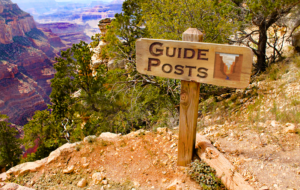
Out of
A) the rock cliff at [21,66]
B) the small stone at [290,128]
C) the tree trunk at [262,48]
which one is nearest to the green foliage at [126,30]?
the tree trunk at [262,48]

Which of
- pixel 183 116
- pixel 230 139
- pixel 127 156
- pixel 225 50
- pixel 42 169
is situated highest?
pixel 225 50

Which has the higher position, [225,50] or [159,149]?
[225,50]

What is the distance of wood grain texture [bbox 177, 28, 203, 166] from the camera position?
1.97 meters

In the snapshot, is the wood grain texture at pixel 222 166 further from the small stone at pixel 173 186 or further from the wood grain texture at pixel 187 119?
the small stone at pixel 173 186

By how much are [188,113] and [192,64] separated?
0.59 m

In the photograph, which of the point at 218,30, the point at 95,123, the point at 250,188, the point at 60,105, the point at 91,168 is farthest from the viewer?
the point at 60,105

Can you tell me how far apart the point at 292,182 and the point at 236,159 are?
22.9 inches

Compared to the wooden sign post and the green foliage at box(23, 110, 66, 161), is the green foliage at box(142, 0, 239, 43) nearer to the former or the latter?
the wooden sign post

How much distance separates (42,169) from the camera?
117 inches

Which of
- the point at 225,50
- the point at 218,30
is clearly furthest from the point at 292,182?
the point at 218,30

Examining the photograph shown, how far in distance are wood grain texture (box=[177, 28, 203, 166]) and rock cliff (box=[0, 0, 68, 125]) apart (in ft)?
173

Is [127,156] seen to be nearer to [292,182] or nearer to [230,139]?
[230,139]

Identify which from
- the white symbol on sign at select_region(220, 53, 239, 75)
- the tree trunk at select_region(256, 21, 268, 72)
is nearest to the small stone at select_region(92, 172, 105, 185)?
the white symbol on sign at select_region(220, 53, 239, 75)

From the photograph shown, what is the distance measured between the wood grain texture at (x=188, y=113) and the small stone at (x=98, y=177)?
111 cm
